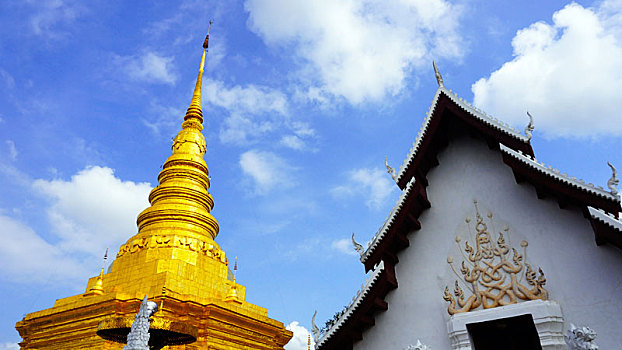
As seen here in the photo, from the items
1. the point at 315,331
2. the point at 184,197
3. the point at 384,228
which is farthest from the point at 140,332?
the point at 184,197

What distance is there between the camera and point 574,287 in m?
6.79

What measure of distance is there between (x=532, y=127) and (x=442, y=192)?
2052 mm

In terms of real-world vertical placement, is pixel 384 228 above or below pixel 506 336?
above

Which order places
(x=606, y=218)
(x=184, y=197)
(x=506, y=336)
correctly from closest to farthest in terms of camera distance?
(x=606, y=218), (x=506, y=336), (x=184, y=197)

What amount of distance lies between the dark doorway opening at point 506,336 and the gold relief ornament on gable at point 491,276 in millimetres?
484

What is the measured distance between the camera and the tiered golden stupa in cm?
1343

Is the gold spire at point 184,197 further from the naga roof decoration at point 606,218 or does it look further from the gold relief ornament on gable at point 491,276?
the naga roof decoration at point 606,218

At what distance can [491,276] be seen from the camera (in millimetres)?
7434

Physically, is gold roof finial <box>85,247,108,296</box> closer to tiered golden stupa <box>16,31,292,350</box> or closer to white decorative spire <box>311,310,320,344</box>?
tiered golden stupa <box>16,31,292,350</box>

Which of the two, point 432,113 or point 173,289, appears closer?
point 432,113

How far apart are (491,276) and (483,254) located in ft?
1.36

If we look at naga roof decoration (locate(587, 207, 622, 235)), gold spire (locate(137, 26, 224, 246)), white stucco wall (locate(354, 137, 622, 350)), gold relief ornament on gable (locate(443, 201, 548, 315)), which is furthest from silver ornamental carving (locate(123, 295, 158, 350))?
gold spire (locate(137, 26, 224, 246))

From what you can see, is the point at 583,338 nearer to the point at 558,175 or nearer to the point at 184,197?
the point at 558,175

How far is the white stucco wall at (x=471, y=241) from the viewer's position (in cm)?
662
